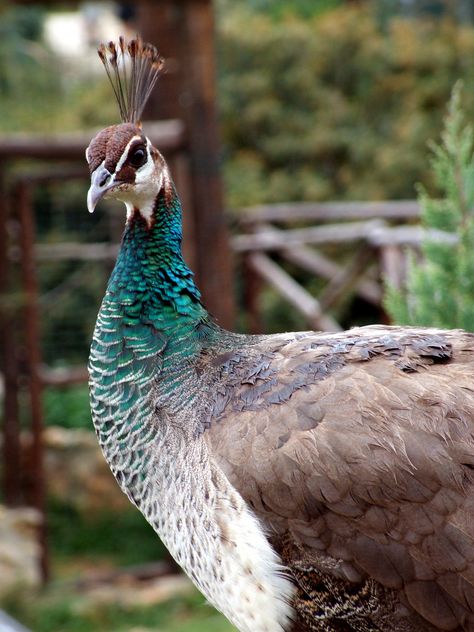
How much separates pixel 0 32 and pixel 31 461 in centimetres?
464

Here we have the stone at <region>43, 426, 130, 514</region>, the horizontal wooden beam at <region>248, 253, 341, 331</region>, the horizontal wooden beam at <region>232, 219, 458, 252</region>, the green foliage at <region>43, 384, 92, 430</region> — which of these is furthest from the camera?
the green foliage at <region>43, 384, 92, 430</region>

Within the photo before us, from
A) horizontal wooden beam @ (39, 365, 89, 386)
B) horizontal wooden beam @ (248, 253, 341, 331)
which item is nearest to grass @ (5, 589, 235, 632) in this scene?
horizontal wooden beam @ (39, 365, 89, 386)

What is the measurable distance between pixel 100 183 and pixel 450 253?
105cm

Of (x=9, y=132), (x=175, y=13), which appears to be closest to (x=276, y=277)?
→ (x=175, y=13)

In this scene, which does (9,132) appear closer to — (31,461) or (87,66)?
(87,66)

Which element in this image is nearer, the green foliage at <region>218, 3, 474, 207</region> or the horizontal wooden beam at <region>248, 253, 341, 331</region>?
the horizontal wooden beam at <region>248, 253, 341, 331</region>

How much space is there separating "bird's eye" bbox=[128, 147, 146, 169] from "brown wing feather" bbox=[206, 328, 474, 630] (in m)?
0.62

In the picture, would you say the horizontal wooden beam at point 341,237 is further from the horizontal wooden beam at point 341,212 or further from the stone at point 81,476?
the stone at point 81,476

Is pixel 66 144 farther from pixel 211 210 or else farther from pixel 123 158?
Result: pixel 123 158

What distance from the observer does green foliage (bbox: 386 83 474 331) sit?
2637 millimetres

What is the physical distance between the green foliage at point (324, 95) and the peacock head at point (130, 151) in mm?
5738

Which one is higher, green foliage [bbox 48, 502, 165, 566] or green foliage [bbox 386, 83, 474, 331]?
green foliage [bbox 386, 83, 474, 331]

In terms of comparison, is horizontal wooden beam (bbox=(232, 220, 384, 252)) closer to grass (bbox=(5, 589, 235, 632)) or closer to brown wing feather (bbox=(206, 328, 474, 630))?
grass (bbox=(5, 589, 235, 632))

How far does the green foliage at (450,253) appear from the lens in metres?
2.64
